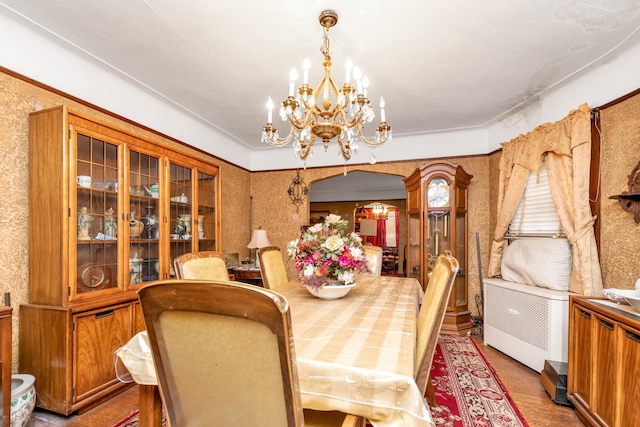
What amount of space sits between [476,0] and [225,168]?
3470 mm

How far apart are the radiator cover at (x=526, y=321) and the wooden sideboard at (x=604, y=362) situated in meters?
0.38

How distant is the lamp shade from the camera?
14.5 ft

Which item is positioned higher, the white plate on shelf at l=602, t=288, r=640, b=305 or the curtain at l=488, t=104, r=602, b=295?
the curtain at l=488, t=104, r=602, b=295

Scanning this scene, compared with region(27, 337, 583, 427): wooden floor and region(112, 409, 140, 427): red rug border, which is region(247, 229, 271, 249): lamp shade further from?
region(112, 409, 140, 427): red rug border

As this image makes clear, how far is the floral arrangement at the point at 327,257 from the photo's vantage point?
188 centimetres

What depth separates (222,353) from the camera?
2.65 ft

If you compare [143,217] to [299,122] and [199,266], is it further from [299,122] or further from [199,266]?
[299,122]

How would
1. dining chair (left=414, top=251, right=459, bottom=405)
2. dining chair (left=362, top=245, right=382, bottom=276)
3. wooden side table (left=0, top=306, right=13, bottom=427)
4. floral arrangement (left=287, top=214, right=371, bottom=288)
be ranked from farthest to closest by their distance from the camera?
dining chair (left=362, top=245, right=382, bottom=276)
floral arrangement (left=287, top=214, right=371, bottom=288)
wooden side table (left=0, top=306, right=13, bottom=427)
dining chair (left=414, top=251, right=459, bottom=405)

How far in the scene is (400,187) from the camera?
767cm

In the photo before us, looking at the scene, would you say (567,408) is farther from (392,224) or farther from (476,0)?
(392,224)

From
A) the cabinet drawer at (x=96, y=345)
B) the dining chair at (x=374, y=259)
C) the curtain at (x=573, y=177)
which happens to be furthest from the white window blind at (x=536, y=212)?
the cabinet drawer at (x=96, y=345)

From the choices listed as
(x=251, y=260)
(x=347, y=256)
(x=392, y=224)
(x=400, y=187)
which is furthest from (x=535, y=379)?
(x=392, y=224)

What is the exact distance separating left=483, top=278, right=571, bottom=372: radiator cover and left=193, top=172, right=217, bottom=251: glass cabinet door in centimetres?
312

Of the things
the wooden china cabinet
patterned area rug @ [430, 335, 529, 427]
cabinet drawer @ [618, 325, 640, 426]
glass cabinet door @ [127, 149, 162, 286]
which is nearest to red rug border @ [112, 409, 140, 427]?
the wooden china cabinet
